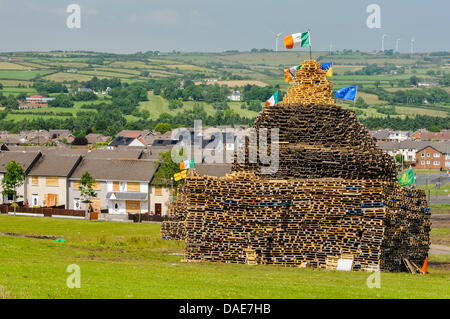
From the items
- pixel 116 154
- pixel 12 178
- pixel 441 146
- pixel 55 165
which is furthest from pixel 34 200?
pixel 441 146

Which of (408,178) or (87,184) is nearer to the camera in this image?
(408,178)

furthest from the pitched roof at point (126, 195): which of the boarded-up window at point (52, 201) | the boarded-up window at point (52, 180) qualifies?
the boarded-up window at point (52, 180)

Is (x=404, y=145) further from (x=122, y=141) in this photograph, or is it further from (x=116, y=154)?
(x=116, y=154)

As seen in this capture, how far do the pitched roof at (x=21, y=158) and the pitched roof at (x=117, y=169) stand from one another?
5.14 m

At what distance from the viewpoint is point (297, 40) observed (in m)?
45.3

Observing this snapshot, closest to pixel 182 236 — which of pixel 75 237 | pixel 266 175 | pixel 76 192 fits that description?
pixel 75 237

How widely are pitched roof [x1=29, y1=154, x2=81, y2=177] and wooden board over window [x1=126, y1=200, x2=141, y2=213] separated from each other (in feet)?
25.0

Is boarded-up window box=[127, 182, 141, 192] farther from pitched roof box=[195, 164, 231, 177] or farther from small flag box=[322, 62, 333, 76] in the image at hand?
small flag box=[322, 62, 333, 76]

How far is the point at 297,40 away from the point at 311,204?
11.7 m

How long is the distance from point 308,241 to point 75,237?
19220 mm

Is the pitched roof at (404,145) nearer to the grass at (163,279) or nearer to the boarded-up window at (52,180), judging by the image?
the boarded-up window at (52,180)

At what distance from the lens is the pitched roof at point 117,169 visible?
270 ft

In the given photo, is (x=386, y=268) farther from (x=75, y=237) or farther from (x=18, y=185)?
(x=18, y=185)

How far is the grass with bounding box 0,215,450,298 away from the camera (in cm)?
2395
